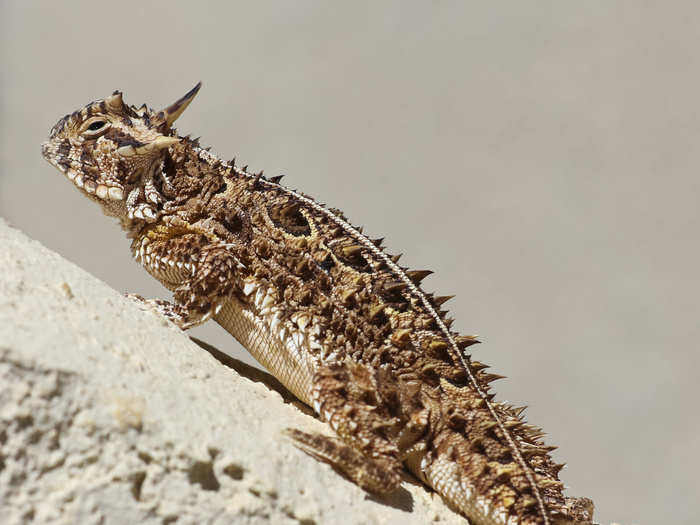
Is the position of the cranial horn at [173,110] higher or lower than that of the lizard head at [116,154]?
higher

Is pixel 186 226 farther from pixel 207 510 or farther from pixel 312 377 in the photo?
pixel 207 510

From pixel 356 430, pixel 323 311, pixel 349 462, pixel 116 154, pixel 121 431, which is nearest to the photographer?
pixel 121 431

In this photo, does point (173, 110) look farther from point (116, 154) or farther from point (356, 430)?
point (356, 430)

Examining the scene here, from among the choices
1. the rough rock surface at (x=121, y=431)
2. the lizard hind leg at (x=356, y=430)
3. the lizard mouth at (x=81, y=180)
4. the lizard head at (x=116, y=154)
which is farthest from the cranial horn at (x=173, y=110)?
the lizard hind leg at (x=356, y=430)

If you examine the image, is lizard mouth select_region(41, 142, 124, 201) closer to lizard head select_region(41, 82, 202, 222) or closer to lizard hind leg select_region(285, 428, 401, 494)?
lizard head select_region(41, 82, 202, 222)

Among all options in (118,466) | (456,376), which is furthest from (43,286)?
(456,376)

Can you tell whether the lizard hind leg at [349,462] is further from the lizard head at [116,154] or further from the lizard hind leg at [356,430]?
the lizard head at [116,154]

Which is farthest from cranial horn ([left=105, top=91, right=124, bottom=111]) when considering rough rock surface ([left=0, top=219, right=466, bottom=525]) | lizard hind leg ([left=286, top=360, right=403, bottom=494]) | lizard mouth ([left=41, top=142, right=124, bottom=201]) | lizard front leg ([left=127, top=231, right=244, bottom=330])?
lizard hind leg ([left=286, top=360, right=403, bottom=494])

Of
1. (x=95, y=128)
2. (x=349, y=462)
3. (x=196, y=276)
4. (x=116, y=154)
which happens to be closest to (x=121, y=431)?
(x=349, y=462)
